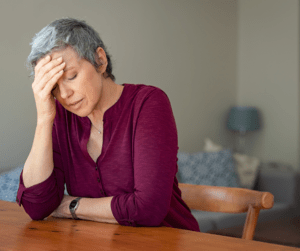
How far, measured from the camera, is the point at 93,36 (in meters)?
1.15

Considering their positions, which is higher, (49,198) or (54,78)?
(54,78)

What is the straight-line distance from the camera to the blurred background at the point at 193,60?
2607 millimetres

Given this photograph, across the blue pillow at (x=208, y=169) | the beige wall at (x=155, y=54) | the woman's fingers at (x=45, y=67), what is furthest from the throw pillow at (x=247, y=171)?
the woman's fingers at (x=45, y=67)

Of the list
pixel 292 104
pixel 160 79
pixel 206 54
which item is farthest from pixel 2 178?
pixel 292 104

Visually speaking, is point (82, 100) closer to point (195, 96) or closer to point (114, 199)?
point (114, 199)

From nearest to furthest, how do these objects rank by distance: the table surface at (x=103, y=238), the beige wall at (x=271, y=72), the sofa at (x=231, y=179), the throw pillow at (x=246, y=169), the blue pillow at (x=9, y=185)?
the table surface at (x=103, y=238) → the blue pillow at (x=9, y=185) → the sofa at (x=231, y=179) → the throw pillow at (x=246, y=169) → the beige wall at (x=271, y=72)

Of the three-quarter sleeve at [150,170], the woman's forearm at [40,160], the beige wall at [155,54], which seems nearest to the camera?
the three-quarter sleeve at [150,170]

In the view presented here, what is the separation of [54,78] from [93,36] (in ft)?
0.63

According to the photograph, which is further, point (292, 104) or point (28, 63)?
point (292, 104)

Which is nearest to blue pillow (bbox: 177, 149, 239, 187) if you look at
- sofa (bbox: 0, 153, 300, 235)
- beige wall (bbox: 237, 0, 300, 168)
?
sofa (bbox: 0, 153, 300, 235)

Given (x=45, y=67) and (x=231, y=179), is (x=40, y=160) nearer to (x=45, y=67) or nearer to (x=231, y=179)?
(x=45, y=67)

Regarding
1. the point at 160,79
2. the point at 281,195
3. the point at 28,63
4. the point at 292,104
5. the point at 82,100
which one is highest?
the point at 28,63

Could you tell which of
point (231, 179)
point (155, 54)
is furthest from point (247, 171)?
point (155, 54)

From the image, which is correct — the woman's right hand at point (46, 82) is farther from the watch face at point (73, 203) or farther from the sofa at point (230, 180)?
the sofa at point (230, 180)
